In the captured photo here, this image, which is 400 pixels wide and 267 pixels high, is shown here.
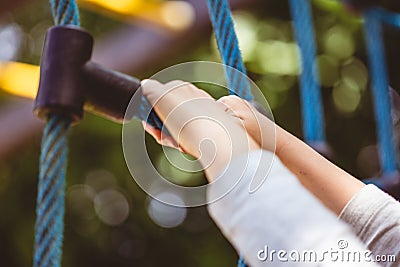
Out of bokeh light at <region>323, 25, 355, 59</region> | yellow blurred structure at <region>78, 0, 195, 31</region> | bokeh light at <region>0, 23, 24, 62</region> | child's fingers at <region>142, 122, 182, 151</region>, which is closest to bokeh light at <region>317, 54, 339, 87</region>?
bokeh light at <region>323, 25, 355, 59</region>

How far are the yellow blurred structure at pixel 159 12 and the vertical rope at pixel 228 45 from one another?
663mm

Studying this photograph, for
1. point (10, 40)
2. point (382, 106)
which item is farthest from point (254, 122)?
point (10, 40)

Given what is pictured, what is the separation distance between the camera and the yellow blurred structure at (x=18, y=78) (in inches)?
46.0

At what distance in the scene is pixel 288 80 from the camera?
1.77 meters

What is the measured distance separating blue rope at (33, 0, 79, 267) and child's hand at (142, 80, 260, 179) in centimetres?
8

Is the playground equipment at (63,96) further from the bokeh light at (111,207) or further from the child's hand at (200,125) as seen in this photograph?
the bokeh light at (111,207)

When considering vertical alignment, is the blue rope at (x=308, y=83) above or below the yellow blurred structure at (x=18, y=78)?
above

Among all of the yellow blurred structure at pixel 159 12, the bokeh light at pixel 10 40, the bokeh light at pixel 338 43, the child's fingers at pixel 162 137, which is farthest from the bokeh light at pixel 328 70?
the child's fingers at pixel 162 137

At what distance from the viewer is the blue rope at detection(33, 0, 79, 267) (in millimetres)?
444

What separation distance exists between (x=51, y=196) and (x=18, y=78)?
0.75 metres

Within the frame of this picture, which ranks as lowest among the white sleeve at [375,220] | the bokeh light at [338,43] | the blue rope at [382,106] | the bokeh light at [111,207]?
the bokeh light at [111,207]

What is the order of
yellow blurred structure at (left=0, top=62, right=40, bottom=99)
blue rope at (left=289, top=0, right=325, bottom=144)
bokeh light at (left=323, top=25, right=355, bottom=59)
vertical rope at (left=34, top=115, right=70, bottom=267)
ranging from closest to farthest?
vertical rope at (left=34, top=115, right=70, bottom=267) → blue rope at (left=289, top=0, right=325, bottom=144) → yellow blurred structure at (left=0, top=62, right=40, bottom=99) → bokeh light at (left=323, top=25, right=355, bottom=59)

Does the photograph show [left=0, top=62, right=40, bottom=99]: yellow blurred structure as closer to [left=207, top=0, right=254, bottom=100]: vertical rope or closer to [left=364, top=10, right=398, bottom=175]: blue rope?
[left=364, top=10, right=398, bottom=175]: blue rope

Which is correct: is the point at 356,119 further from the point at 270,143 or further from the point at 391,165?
the point at 270,143
